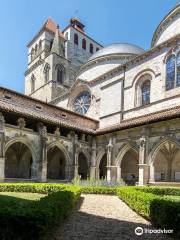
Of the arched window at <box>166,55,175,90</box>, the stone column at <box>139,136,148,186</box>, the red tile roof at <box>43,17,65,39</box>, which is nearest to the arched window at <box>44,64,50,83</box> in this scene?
the red tile roof at <box>43,17,65,39</box>

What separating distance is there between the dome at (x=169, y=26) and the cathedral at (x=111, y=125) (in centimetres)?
6

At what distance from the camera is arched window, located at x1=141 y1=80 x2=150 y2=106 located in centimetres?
2247

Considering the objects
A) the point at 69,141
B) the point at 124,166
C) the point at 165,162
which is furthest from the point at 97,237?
the point at 124,166

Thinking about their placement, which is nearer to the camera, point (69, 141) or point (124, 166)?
point (69, 141)

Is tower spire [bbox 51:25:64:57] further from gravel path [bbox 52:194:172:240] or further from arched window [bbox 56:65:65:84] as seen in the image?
gravel path [bbox 52:194:172:240]

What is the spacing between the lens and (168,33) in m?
23.8

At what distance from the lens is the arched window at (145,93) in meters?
22.5

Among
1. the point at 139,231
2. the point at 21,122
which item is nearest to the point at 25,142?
the point at 21,122

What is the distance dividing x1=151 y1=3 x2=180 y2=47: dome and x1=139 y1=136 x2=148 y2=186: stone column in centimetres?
1059

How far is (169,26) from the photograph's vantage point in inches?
941

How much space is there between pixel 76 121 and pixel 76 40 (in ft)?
80.8

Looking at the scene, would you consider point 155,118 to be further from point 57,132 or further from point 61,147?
point 61,147

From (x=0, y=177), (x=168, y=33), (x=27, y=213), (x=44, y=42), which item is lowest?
(x=0, y=177)

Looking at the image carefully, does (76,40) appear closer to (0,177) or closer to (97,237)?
(0,177)
